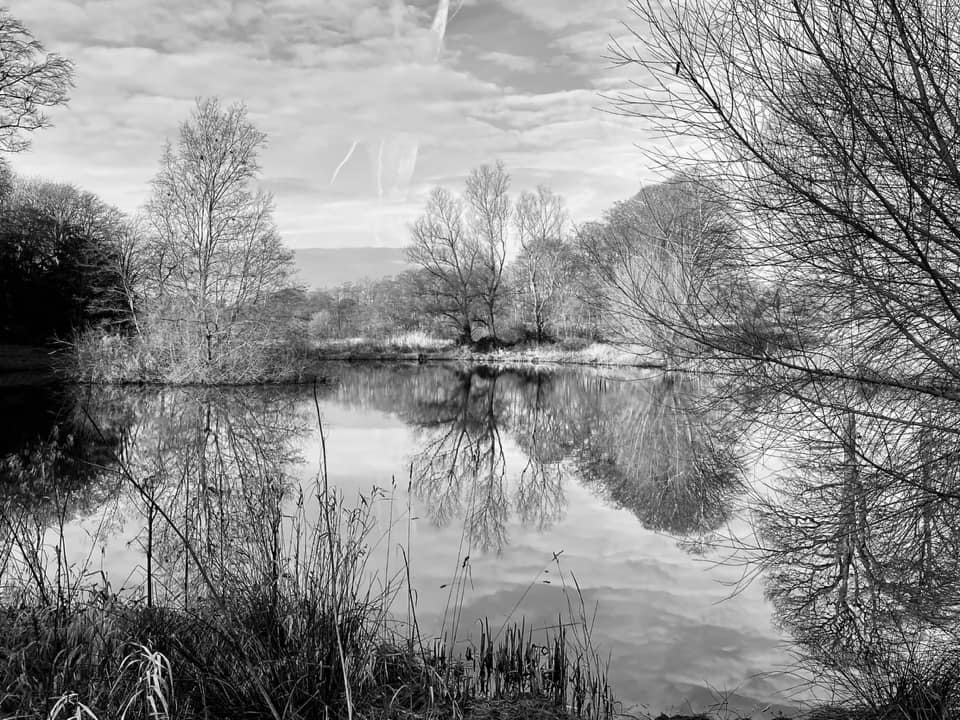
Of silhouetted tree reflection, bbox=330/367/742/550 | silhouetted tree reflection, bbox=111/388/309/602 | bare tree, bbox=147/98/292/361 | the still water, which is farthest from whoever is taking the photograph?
bare tree, bbox=147/98/292/361

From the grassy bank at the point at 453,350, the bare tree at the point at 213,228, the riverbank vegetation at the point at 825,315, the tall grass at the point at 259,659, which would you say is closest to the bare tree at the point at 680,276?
the riverbank vegetation at the point at 825,315

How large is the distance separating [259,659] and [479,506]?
14.6ft

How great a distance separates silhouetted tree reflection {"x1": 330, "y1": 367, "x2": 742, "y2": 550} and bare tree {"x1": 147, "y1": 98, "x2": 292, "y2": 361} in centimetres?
389

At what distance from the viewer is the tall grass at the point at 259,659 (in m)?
2.53

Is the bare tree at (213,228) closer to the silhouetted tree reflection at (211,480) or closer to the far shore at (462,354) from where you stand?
the silhouetted tree reflection at (211,480)

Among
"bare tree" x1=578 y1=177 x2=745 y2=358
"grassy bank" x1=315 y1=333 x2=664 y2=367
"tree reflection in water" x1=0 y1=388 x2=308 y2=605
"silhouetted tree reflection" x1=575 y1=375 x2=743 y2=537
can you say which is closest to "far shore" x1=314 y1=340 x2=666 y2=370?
"grassy bank" x1=315 y1=333 x2=664 y2=367

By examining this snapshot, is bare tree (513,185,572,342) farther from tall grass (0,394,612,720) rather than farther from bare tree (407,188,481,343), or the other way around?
tall grass (0,394,612,720)

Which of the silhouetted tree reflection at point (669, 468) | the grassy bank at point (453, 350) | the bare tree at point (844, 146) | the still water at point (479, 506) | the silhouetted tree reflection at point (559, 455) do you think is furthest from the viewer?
the grassy bank at point (453, 350)

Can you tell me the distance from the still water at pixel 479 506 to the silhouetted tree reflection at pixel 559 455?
0.04m

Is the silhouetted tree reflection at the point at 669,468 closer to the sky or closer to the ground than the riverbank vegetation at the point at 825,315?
closer to the ground

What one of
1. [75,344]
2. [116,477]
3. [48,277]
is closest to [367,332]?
[48,277]

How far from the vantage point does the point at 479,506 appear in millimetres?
6930

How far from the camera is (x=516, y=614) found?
4.24m

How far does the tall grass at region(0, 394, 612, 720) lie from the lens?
2527 millimetres
